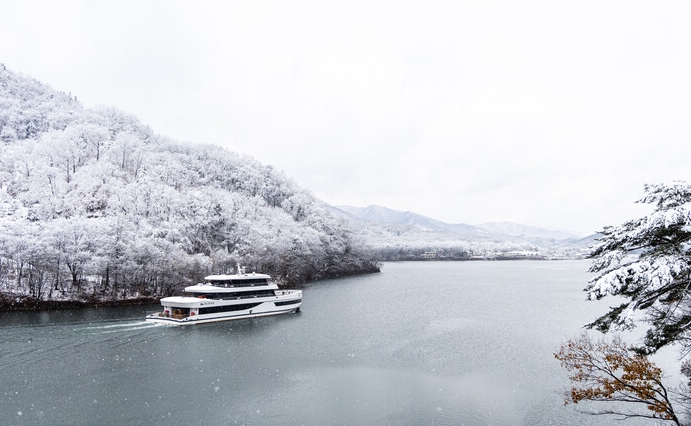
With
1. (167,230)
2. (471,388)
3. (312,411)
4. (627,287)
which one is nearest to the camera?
(627,287)

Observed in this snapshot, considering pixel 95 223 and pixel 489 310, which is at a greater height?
pixel 95 223

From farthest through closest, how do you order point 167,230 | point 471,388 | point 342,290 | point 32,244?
point 342,290, point 167,230, point 32,244, point 471,388

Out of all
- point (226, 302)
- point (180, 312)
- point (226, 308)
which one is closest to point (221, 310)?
point (226, 308)

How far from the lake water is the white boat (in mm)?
1530

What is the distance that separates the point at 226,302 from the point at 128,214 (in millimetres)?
35941

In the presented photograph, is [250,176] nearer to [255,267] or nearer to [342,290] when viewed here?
[255,267]

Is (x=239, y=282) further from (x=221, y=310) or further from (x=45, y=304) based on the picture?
(x=45, y=304)

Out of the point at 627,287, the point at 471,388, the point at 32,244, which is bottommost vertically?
the point at 471,388

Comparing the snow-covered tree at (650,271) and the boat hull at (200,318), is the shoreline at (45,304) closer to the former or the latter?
the boat hull at (200,318)

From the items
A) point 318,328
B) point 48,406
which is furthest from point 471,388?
point 48,406

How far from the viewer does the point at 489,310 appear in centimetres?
5053

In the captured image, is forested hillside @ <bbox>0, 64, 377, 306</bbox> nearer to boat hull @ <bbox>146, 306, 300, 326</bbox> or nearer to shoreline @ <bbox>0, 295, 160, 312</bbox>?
shoreline @ <bbox>0, 295, 160, 312</bbox>

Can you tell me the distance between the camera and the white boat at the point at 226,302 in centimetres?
4084

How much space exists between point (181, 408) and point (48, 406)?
7249 millimetres
